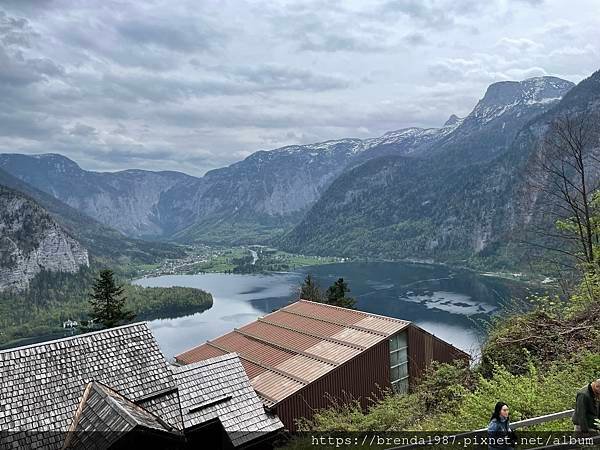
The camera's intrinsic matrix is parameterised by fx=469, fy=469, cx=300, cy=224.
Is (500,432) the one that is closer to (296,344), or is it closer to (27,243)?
(296,344)

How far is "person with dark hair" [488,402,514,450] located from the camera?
8156 millimetres

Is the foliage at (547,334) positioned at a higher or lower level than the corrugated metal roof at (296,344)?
higher

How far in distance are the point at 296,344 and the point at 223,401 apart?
5794 millimetres

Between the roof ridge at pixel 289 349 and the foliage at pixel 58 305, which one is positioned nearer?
the roof ridge at pixel 289 349

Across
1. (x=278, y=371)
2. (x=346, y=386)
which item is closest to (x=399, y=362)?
(x=346, y=386)

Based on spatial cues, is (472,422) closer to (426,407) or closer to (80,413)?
(426,407)

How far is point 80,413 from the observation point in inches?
554

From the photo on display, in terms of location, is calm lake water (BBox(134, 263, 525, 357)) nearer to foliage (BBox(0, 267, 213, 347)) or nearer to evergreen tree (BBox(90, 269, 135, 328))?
foliage (BBox(0, 267, 213, 347))

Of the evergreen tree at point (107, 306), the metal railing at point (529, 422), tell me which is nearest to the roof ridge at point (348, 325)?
the metal railing at point (529, 422)

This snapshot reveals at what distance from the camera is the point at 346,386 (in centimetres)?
2002

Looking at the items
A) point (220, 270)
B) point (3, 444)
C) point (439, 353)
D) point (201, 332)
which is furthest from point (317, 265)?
point (3, 444)

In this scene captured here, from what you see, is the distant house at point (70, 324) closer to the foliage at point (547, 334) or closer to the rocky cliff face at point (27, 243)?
the rocky cliff face at point (27, 243)

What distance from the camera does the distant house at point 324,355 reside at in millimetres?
18891

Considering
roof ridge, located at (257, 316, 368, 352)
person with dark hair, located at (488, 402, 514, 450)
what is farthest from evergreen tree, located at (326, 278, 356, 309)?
person with dark hair, located at (488, 402, 514, 450)
